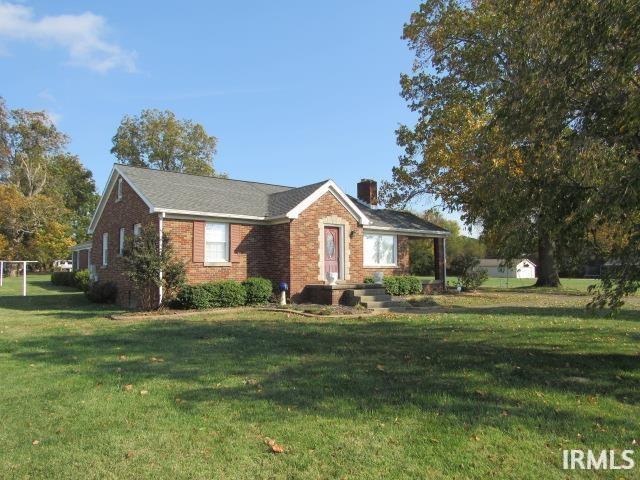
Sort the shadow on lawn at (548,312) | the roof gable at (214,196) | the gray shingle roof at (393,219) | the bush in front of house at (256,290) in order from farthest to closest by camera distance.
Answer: the gray shingle roof at (393,219), the roof gable at (214,196), the bush in front of house at (256,290), the shadow on lawn at (548,312)

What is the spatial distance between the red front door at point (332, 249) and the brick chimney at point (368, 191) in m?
8.35

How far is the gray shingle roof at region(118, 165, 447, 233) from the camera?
17.9 metres

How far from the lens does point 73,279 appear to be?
30.8 m

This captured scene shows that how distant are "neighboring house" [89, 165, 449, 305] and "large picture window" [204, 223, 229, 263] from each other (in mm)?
36

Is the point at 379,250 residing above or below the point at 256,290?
above

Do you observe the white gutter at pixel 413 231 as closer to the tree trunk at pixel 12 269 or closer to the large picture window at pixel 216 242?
the large picture window at pixel 216 242

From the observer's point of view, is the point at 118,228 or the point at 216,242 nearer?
the point at 216,242

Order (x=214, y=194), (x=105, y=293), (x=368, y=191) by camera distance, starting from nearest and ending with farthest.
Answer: (x=214, y=194) < (x=105, y=293) < (x=368, y=191)

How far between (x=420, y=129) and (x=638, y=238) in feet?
74.0

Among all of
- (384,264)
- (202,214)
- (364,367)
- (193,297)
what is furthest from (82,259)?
(364,367)

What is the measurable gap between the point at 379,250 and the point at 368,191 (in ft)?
19.3

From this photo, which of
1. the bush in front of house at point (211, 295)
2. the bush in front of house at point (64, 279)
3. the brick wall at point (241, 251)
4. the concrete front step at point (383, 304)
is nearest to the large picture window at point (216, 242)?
the brick wall at point (241, 251)

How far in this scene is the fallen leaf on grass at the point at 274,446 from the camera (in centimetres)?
440

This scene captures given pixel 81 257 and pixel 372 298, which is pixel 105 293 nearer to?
pixel 372 298
